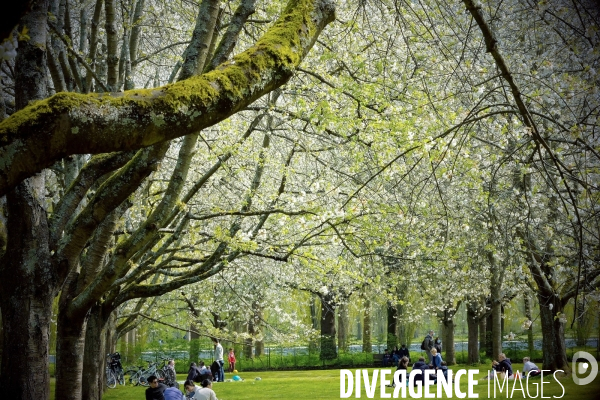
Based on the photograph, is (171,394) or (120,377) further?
(120,377)

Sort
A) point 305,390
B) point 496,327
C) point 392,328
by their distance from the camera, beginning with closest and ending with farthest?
point 305,390, point 496,327, point 392,328

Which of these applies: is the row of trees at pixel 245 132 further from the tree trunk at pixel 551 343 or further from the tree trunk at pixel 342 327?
the tree trunk at pixel 342 327

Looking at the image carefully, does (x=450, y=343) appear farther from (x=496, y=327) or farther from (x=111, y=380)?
(x=111, y=380)

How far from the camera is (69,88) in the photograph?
8.52 meters

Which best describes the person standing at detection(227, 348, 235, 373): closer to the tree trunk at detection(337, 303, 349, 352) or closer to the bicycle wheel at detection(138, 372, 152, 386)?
the bicycle wheel at detection(138, 372, 152, 386)

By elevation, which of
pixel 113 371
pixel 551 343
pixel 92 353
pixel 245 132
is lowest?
pixel 113 371

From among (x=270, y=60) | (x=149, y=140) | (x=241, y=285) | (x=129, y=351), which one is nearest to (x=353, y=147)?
(x=270, y=60)

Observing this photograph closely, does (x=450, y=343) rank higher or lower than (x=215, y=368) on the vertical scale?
higher

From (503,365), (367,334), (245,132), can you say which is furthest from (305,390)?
(367,334)

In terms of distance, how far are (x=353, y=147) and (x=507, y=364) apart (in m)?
9.91

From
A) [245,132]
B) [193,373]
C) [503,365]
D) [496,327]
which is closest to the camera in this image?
[245,132]

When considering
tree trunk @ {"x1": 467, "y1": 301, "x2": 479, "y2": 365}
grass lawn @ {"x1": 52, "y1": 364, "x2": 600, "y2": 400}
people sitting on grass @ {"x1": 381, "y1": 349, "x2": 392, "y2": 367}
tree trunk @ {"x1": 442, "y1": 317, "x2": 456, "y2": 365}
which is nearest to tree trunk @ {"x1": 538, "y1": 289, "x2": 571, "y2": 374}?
grass lawn @ {"x1": 52, "y1": 364, "x2": 600, "y2": 400}

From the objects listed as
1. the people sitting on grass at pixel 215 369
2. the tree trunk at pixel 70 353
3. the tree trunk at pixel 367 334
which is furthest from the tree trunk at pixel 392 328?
the tree trunk at pixel 70 353

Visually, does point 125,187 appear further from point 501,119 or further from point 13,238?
point 501,119
